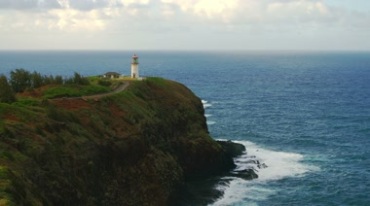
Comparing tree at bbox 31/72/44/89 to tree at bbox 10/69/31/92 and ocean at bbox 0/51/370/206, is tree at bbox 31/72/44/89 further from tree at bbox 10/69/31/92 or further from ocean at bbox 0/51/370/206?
ocean at bbox 0/51/370/206

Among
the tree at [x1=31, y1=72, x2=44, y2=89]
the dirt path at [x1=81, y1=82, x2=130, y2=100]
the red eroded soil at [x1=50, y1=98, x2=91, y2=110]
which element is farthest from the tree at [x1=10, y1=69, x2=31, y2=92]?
the red eroded soil at [x1=50, y1=98, x2=91, y2=110]

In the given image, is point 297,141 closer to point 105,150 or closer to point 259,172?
point 259,172

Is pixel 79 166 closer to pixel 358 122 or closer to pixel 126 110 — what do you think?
pixel 126 110

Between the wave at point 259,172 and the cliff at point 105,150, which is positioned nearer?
the cliff at point 105,150

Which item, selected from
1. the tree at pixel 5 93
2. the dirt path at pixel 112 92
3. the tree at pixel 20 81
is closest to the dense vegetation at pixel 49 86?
the tree at pixel 20 81

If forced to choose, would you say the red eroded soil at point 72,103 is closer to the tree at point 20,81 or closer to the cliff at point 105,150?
the cliff at point 105,150

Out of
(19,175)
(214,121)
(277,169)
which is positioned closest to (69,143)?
(19,175)
